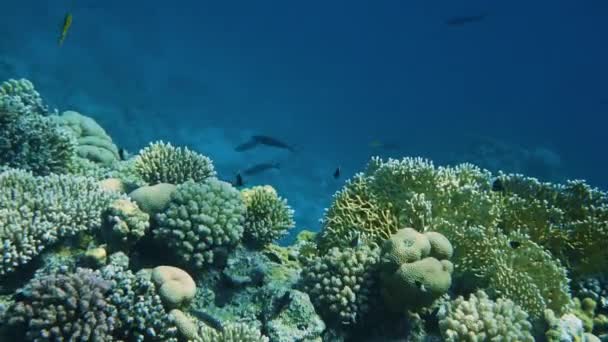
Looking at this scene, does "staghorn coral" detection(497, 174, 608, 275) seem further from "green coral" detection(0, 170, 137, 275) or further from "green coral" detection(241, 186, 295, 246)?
"green coral" detection(0, 170, 137, 275)

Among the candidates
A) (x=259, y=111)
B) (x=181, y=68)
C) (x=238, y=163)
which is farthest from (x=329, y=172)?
(x=181, y=68)

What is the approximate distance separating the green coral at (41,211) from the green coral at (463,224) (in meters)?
3.04

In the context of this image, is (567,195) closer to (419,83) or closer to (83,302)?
(83,302)

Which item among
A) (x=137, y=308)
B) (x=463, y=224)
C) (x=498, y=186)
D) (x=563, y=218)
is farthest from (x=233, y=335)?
(x=563, y=218)

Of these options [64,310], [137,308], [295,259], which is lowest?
[64,310]

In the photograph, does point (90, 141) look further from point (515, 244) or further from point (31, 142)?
point (515, 244)

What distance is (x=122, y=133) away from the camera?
3550 centimetres

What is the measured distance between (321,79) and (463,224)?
70488mm

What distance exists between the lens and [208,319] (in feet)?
14.8

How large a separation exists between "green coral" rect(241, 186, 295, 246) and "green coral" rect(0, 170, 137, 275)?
167 cm

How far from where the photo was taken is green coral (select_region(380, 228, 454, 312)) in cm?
436

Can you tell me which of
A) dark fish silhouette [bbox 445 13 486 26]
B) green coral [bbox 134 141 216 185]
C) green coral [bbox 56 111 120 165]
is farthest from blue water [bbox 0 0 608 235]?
green coral [bbox 134 141 216 185]

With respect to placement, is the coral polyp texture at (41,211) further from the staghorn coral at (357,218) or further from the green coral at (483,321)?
the green coral at (483,321)

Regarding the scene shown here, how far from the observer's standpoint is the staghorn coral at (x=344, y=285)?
4.65 metres
